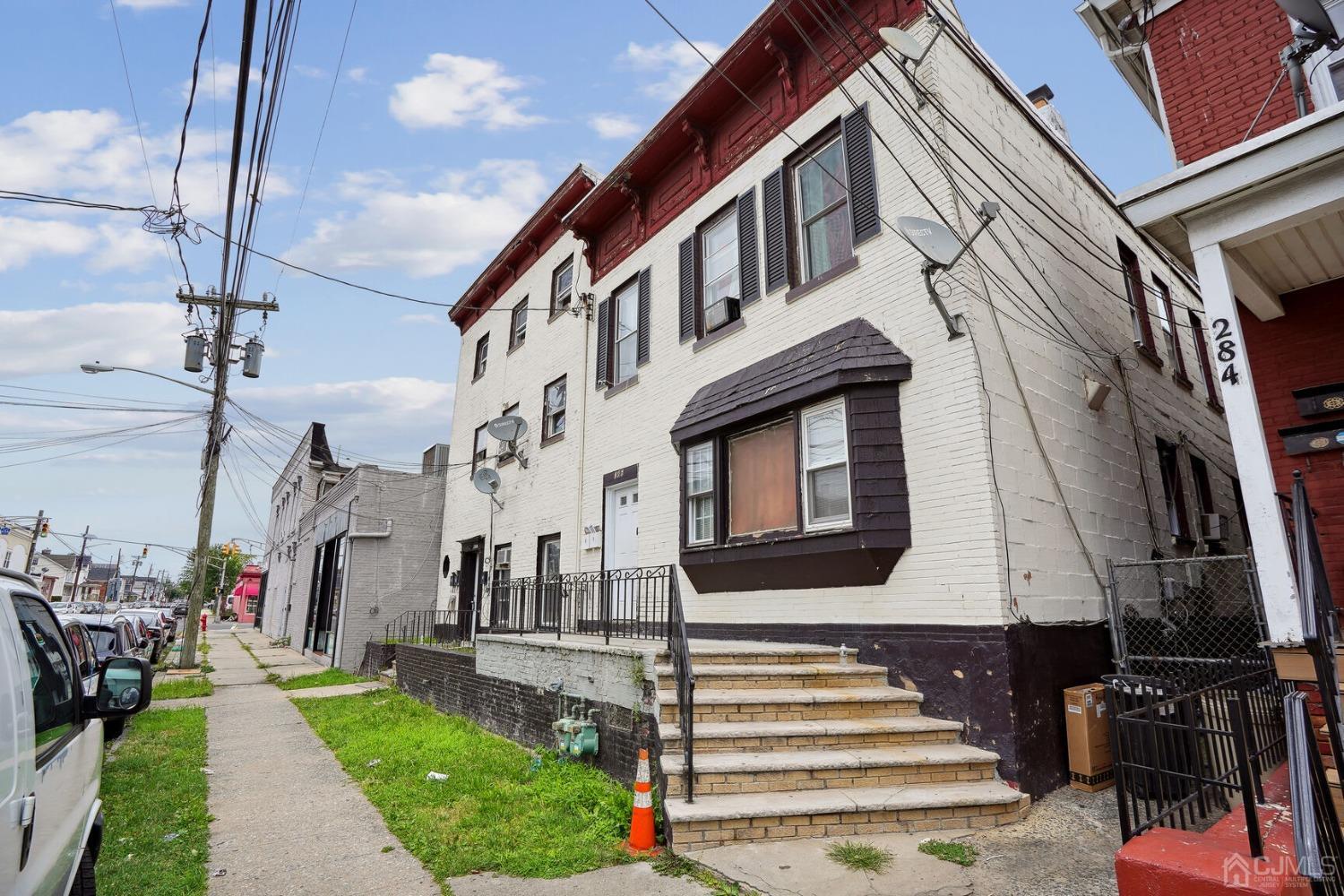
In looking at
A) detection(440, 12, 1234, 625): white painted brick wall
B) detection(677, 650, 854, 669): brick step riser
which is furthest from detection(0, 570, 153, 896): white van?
detection(440, 12, 1234, 625): white painted brick wall

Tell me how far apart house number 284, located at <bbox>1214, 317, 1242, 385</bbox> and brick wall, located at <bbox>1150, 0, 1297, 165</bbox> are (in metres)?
2.47

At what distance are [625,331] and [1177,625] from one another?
908 cm

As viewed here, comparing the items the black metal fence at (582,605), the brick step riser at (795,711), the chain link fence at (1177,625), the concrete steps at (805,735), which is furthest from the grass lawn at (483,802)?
the chain link fence at (1177,625)

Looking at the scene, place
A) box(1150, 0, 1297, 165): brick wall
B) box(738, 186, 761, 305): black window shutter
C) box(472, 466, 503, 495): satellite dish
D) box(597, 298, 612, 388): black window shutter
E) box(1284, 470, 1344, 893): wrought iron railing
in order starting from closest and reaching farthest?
box(1284, 470, 1344, 893): wrought iron railing, box(1150, 0, 1297, 165): brick wall, box(738, 186, 761, 305): black window shutter, box(597, 298, 612, 388): black window shutter, box(472, 466, 503, 495): satellite dish

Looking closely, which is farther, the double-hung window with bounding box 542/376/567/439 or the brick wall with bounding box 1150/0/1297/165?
the double-hung window with bounding box 542/376/567/439

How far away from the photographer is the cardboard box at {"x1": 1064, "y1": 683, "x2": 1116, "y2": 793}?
6.12 metres

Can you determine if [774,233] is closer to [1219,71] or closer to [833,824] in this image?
[1219,71]

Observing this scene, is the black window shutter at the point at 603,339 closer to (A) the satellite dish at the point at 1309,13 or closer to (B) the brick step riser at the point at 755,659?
(B) the brick step riser at the point at 755,659

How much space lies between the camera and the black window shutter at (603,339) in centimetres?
1279

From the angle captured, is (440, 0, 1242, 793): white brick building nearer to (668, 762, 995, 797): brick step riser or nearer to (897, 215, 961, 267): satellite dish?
(897, 215, 961, 267): satellite dish

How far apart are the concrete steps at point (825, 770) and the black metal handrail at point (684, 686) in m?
0.10

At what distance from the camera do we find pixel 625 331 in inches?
500

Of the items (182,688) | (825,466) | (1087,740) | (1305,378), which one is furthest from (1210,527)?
(182,688)

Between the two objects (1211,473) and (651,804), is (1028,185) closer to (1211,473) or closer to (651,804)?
(1211,473)
